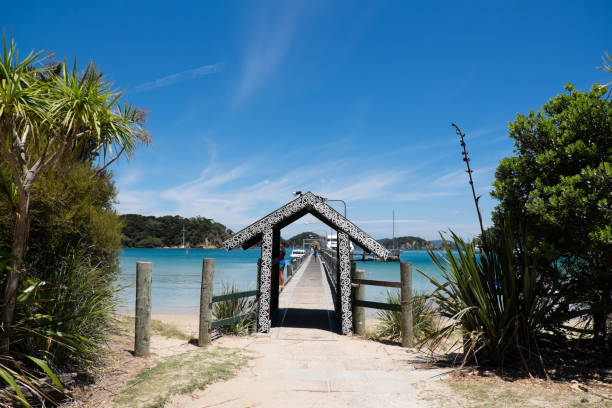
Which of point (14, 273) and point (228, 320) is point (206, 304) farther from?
point (14, 273)

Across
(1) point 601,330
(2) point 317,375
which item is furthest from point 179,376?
(1) point 601,330

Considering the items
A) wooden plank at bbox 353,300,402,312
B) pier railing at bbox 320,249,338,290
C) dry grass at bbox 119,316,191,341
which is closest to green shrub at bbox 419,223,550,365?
wooden plank at bbox 353,300,402,312

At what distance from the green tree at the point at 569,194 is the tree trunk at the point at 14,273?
607 centimetres

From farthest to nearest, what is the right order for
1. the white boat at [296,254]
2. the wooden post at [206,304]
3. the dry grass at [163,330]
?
the white boat at [296,254], the dry grass at [163,330], the wooden post at [206,304]

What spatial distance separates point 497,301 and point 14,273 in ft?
19.7

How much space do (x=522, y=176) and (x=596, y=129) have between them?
1.02 metres

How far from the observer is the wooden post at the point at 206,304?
23.4 ft

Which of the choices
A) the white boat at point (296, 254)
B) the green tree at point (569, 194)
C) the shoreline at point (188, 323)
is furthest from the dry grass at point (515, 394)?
the white boat at point (296, 254)

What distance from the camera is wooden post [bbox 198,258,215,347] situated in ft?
23.4

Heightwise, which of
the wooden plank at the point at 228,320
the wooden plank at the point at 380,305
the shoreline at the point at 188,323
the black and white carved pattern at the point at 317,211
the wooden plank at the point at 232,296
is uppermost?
the black and white carved pattern at the point at 317,211

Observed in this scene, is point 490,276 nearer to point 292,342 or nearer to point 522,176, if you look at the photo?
point 522,176

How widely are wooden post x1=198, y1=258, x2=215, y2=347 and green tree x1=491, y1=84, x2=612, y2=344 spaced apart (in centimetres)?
510

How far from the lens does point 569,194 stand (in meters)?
4.55

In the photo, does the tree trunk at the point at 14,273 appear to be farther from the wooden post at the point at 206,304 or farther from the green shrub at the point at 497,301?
the green shrub at the point at 497,301
